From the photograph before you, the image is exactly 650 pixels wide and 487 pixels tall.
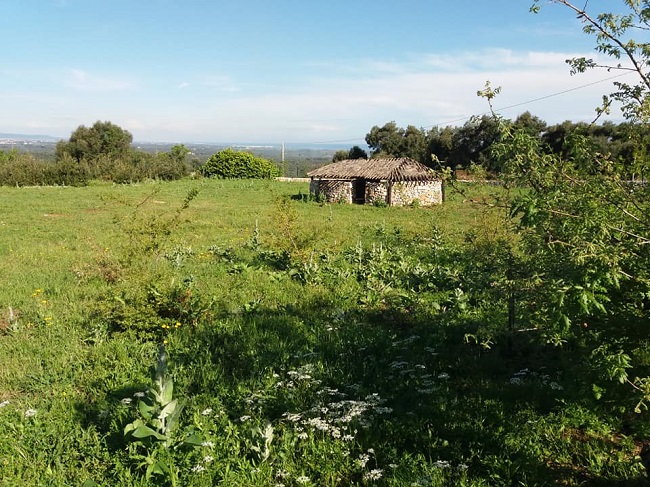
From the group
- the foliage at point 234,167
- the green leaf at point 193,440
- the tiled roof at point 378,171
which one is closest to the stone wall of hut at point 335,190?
the tiled roof at point 378,171

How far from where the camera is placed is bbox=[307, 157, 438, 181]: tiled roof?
91.8 ft

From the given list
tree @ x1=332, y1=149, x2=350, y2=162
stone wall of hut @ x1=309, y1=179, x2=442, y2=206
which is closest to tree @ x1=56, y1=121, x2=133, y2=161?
tree @ x1=332, y1=149, x2=350, y2=162

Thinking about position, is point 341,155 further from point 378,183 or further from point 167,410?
point 167,410

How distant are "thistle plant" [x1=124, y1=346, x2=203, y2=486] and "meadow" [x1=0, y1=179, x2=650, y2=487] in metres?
0.02

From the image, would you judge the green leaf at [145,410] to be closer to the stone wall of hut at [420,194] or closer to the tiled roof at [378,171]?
the tiled roof at [378,171]

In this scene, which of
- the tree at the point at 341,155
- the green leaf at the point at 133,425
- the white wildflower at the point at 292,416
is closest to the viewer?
the green leaf at the point at 133,425

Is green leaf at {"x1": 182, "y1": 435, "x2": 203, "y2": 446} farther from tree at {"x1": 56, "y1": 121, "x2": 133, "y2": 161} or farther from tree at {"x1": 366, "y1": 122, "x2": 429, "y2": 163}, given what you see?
tree at {"x1": 56, "y1": 121, "x2": 133, "y2": 161}

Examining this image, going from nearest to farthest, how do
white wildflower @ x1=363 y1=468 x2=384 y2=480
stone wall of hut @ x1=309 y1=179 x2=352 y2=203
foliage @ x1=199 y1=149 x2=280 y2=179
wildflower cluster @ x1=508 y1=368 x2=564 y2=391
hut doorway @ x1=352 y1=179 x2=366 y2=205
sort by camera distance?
white wildflower @ x1=363 y1=468 x2=384 y2=480, wildflower cluster @ x1=508 y1=368 x2=564 y2=391, stone wall of hut @ x1=309 y1=179 x2=352 y2=203, hut doorway @ x1=352 y1=179 x2=366 y2=205, foliage @ x1=199 y1=149 x2=280 y2=179

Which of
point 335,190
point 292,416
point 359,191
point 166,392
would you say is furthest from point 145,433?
point 359,191

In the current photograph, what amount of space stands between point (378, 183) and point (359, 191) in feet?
5.82

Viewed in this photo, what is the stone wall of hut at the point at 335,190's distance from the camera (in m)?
29.5

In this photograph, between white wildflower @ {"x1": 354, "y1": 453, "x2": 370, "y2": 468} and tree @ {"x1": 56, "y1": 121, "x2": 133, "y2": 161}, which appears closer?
white wildflower @ {"x1": 354, "y1": 453, "x2": 370, "y2": 468}

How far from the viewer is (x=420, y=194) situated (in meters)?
28.9

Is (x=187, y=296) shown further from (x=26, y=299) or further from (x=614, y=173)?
(x=614, y=173)
